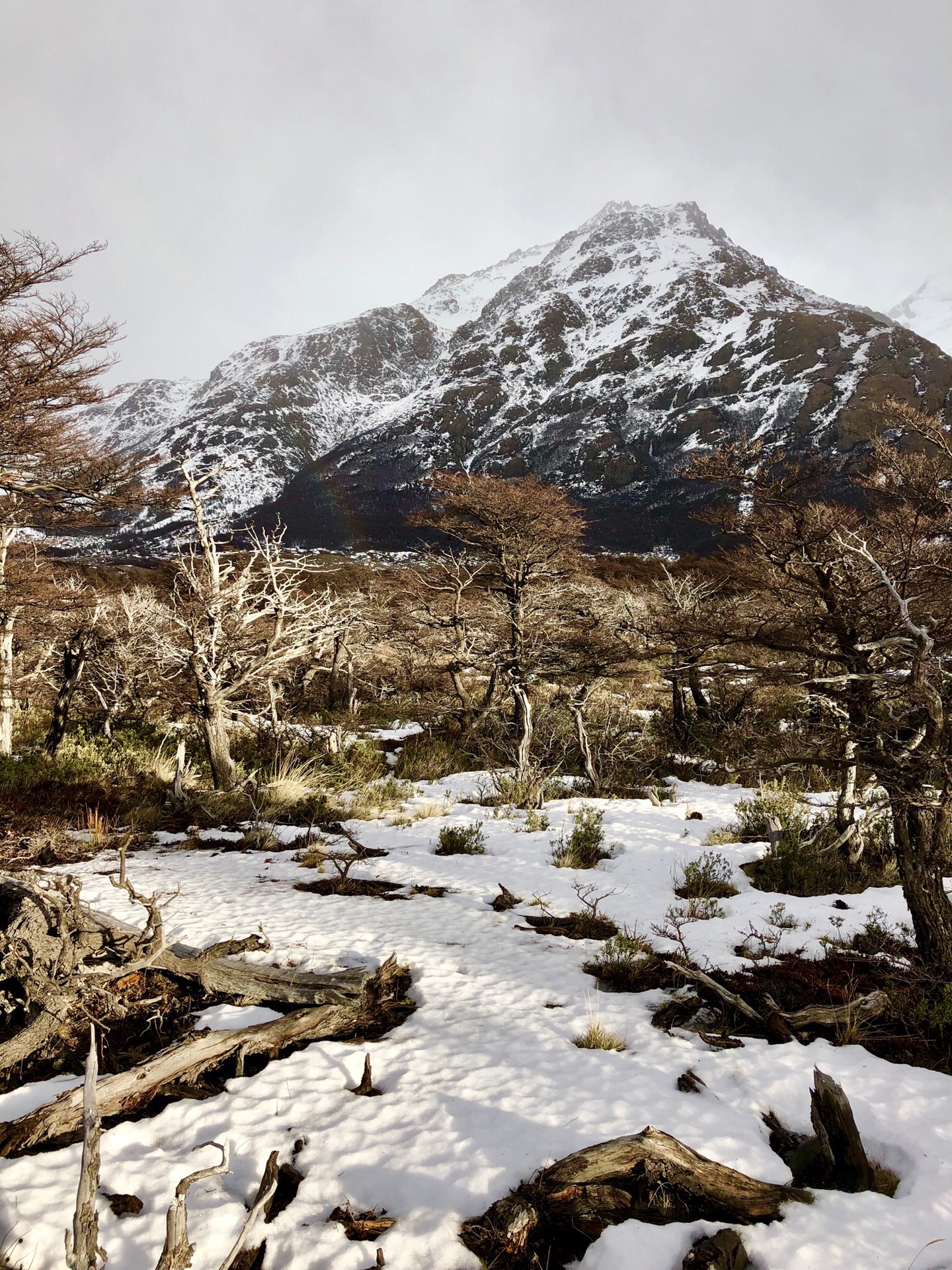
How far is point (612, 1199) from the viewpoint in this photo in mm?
1951

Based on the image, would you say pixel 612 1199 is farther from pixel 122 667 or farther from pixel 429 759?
pixel 122 667

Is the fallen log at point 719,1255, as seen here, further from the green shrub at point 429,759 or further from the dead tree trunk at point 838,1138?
the green shrub at point 429,759

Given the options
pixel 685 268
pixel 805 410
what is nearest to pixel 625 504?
pixel 805 410

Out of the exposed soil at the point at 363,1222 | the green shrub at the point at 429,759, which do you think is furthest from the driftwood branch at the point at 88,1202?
the green shrub at the point at 429,759

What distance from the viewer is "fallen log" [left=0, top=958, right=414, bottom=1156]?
2.21m

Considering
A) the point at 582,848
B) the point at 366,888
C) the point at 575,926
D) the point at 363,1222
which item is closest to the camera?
the point at 363,1222

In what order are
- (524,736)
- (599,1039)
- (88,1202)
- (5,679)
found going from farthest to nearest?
(5,679)
(524,736)
(599,1039)
(88,1202)

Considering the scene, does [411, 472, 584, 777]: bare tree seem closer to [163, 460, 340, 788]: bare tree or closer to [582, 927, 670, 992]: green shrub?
[163, 460, 340, 788]: bare tree

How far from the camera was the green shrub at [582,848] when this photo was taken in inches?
250

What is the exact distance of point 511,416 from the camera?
120500 millimetres

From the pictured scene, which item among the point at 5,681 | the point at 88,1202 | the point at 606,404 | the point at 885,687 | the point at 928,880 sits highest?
the point at 606,404

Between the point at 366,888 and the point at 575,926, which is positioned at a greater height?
the point at 575,926

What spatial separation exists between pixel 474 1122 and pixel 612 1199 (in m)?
0.67

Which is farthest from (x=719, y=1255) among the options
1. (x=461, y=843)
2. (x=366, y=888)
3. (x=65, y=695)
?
(x=65, y=695)
